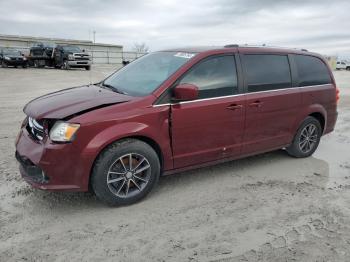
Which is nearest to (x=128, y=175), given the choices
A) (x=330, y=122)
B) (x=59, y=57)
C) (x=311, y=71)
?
(x=311, y=71)

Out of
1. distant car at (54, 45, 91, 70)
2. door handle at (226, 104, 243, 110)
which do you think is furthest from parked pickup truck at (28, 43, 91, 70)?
door handle at (226, 104, 243, 110)

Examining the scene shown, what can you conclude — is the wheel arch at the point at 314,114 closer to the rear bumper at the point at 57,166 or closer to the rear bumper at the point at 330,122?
the rear bumper at the point at 330,122

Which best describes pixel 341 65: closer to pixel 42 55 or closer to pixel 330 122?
pixel 42 55

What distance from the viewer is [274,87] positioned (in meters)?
5.09

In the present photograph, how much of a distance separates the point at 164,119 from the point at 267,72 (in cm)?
191

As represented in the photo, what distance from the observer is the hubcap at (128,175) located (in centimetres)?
383

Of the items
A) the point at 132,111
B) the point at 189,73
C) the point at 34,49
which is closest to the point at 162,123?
the point at 132,111

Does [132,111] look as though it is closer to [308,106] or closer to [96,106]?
[96,106]

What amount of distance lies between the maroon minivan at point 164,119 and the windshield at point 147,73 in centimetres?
2

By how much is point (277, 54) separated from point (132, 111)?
2622 mm

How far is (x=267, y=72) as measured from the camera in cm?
504

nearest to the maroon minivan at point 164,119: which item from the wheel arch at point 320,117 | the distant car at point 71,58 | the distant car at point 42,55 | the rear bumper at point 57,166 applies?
the rear bumper at point 57,166

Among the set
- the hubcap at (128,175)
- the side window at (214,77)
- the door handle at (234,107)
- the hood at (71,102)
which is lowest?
the hubcap at (128,175)

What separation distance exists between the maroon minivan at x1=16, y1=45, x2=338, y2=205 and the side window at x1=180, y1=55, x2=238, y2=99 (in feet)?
0.04
